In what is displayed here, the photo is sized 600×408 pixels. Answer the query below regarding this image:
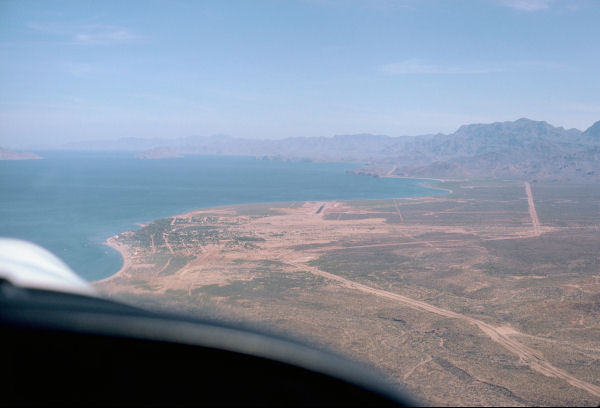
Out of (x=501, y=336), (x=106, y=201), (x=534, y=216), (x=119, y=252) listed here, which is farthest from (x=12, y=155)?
(x=501, y=336)

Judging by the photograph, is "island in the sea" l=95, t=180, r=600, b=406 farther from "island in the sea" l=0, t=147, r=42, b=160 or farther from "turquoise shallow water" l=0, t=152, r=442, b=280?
"island in the sea" l=0, t=147, r=42, b=160

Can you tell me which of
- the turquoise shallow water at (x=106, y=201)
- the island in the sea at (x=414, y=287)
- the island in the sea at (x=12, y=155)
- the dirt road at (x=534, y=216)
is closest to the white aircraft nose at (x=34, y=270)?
the island in the sea at (x=414, y=287)

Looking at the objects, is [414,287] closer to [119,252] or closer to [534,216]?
[119,252]

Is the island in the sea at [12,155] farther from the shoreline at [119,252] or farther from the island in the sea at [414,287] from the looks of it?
the shoreline at [119,252]

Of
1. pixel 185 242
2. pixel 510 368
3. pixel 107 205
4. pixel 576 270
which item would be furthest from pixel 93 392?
pixel 107 205

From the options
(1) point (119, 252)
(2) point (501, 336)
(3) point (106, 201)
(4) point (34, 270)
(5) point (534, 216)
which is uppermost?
(4) point (34, 270)

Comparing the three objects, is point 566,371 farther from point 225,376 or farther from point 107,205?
point 107,205
